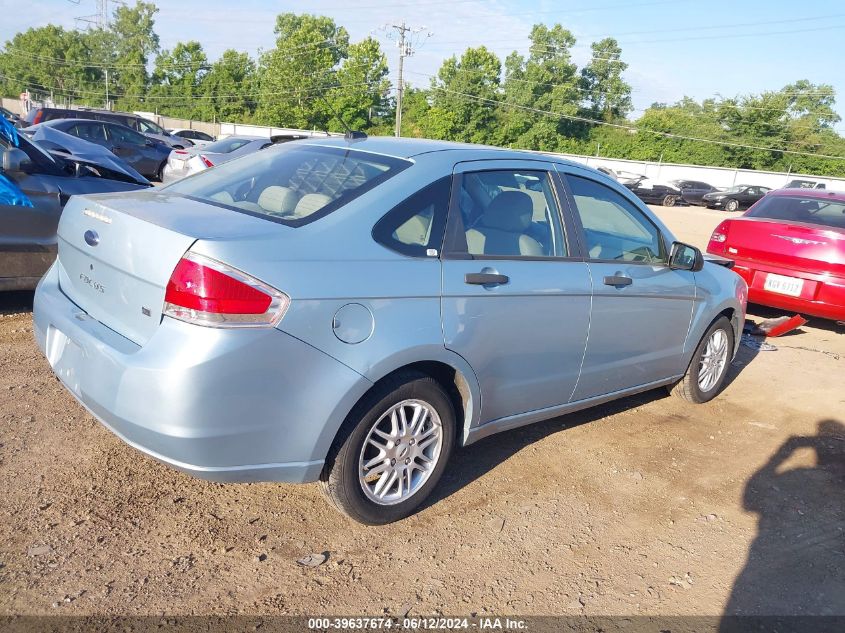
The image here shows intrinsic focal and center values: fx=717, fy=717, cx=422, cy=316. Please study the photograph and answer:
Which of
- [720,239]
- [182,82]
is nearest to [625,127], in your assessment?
[182,82]

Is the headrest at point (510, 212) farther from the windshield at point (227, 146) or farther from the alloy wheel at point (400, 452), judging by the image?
the windshield at point (227, 146)

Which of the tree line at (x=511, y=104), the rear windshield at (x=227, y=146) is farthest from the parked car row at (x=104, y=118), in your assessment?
the tree line at (x=511, y=104)

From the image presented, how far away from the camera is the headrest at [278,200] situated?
318 centimetres

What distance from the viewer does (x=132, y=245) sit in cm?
288

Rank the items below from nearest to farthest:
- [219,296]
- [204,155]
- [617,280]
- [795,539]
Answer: [219,296] → [795,539] → [617,280] → [204,155]

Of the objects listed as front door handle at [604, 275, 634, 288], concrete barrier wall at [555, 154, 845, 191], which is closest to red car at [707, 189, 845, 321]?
front door handle at [604, 275, 634, 288]

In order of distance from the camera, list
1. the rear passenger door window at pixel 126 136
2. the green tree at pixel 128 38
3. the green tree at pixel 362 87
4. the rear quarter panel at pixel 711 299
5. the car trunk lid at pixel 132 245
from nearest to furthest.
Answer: the car trunk lid at pixel 132 245 → the rear quarter panel at pixel 711 299 → the rear passenger door window at pixel 126 136 → the green tree at pixel 362 87 → the green tree at pixel 128 38

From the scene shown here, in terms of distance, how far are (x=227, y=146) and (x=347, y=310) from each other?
14133mm

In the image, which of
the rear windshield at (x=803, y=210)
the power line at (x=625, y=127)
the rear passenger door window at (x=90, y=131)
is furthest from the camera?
the power line at (x=625, y=127)

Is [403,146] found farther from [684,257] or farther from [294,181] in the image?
[684,257]

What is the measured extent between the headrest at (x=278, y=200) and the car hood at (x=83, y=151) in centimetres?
393

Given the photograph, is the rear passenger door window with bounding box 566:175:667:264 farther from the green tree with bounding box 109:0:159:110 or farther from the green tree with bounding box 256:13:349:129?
the green tree with bounding box 109:0:159:110

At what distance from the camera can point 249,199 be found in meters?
3.35

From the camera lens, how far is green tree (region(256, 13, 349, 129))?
67188mm
